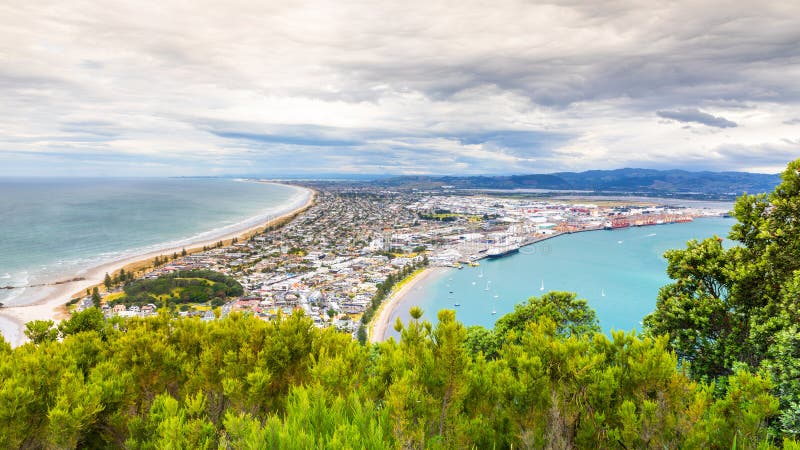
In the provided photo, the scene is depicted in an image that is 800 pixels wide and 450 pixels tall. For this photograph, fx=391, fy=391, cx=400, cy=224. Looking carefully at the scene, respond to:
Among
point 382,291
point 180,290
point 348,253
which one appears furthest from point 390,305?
point 348,253

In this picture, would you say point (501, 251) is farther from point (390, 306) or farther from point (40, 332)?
point (40, 332)

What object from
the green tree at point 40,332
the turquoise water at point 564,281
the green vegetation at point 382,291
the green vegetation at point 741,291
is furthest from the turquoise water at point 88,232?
the green vegetation at point 741,291

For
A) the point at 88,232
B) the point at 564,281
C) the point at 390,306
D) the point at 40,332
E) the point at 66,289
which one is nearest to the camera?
the point at 40,332

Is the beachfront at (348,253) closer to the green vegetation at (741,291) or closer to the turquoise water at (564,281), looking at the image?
the turquoise water at (564,281)

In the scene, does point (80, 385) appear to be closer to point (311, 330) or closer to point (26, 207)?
point (311, 330)

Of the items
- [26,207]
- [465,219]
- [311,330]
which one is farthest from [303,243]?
[26,207]

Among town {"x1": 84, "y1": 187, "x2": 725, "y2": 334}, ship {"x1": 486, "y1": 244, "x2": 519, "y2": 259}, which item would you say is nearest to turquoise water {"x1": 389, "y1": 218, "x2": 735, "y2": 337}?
ship {"x1": 486, "y1": 244, "x2": 519, "y2": 259}
